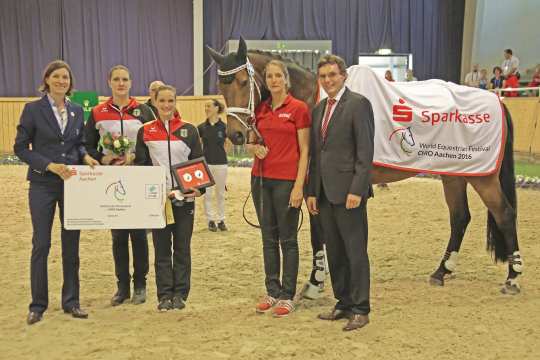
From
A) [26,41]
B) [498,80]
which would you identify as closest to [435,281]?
[498,80]

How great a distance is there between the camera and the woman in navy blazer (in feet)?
11.6

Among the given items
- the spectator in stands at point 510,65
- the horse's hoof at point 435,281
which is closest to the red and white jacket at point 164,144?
the horse's hoof at point 435,281

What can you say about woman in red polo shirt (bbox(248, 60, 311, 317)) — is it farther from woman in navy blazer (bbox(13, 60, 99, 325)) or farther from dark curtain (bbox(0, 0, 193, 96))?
dark curtain (bbox(0, 0, 193, 96))

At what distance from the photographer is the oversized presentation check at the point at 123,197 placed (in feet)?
11.7

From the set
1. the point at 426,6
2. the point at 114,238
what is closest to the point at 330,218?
the point at 114,238

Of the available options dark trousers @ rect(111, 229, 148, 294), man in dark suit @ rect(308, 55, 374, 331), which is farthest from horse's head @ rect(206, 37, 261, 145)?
dark trousers @ rect(111, 229, 148, 294)

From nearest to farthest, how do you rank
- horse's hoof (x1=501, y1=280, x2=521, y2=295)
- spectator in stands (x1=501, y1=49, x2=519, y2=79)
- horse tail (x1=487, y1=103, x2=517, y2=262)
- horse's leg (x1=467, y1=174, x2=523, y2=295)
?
horse's hoof (x1=501, y1=280, x2=521, y2=295) → horse's leg (x1=467, y1=174, x2=523, y2=295) → horse tail (x1=487, y1=103, x2=517, y2=262) → spectator in stands (x1=501, y1=49, x2=519, y2=79)

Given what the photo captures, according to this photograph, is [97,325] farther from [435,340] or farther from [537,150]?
[537,150]

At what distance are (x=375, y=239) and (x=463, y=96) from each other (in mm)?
2082

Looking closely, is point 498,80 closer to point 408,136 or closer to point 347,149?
point 408,136

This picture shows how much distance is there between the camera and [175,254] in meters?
3.93

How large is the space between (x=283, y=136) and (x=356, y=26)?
55.4 ft

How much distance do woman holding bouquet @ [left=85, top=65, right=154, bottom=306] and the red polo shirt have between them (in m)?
0.94

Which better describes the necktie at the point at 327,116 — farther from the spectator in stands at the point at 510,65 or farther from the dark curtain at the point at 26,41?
the dark curtain at the point at 26,41
